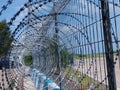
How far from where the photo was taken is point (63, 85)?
A: 10.9 metres

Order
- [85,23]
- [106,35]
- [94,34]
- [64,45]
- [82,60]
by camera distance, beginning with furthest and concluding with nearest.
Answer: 1. [64,45]
2. [82,60]
3. [85,23]
4. [94,34]
5. [106,35]

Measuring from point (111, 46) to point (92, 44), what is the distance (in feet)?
5.25

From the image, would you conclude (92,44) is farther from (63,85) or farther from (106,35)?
(63,85)

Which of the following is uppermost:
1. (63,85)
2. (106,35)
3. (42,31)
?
(42,31)

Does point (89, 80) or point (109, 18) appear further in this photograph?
point (89, 80)

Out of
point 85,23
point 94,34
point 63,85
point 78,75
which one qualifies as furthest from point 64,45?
point 94,34

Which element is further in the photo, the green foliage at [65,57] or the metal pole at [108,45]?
the green foliage at [65,57]

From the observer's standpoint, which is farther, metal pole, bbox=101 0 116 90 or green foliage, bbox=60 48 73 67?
green foliage, bbox=60 48 73 67

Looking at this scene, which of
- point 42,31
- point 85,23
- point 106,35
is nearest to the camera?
point 106,35

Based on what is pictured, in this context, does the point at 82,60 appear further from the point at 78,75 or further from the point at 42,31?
the point at 42,31

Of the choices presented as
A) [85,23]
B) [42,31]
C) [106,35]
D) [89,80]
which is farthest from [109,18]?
[42,31]

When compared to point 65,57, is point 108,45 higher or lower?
lower

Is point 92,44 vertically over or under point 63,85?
over

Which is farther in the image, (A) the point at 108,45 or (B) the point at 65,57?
(B) the point at 65,57
